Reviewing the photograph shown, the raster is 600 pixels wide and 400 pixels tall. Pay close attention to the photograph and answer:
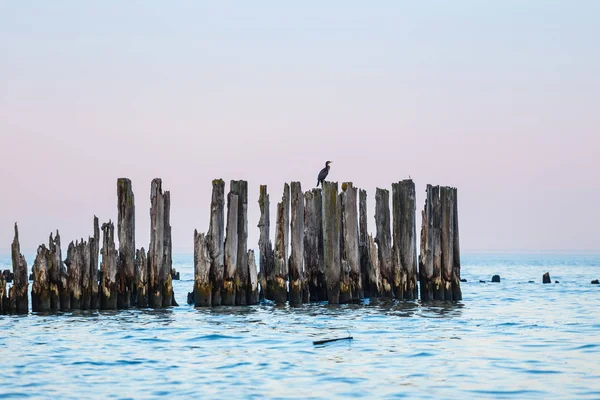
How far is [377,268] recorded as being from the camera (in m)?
24.5

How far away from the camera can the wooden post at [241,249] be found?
2303 cm

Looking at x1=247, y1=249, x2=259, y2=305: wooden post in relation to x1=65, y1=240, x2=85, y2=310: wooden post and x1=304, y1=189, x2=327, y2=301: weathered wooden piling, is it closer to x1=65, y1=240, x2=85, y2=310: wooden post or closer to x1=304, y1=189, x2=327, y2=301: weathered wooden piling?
x1=304, y1=189, x2=327, y2=301: weathered wooden piling

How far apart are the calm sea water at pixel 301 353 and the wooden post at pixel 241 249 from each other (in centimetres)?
46

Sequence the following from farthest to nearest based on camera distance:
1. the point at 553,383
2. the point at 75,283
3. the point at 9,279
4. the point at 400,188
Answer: the point at 9,279
the point at 400,188
the point at 75,283
the point at 553,383

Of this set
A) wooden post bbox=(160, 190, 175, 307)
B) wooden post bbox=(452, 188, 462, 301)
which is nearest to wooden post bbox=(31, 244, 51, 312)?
wooden post bbox=(160, 190, 175, 307)

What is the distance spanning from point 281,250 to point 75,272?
513 centimetres

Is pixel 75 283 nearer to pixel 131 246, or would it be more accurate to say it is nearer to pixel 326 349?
pixel 131 246

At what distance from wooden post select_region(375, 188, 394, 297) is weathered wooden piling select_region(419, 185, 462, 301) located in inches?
36.5

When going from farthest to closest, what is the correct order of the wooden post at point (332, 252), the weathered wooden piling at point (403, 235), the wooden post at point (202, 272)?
the weathered wooden piling at point (403, 235), the wooden post at point (332, 252), the wooden post at point (202, 272)

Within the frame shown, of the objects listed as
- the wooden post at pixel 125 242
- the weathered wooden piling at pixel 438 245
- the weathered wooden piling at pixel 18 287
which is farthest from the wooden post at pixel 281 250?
the weathered wooden piling at pixel 18 287

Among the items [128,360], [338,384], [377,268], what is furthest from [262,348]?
[377,268]

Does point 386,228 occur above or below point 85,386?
above

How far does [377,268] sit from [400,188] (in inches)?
87.2

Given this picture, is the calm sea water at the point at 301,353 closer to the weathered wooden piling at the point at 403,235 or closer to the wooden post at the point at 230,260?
the wooden post at the point at 230,260
